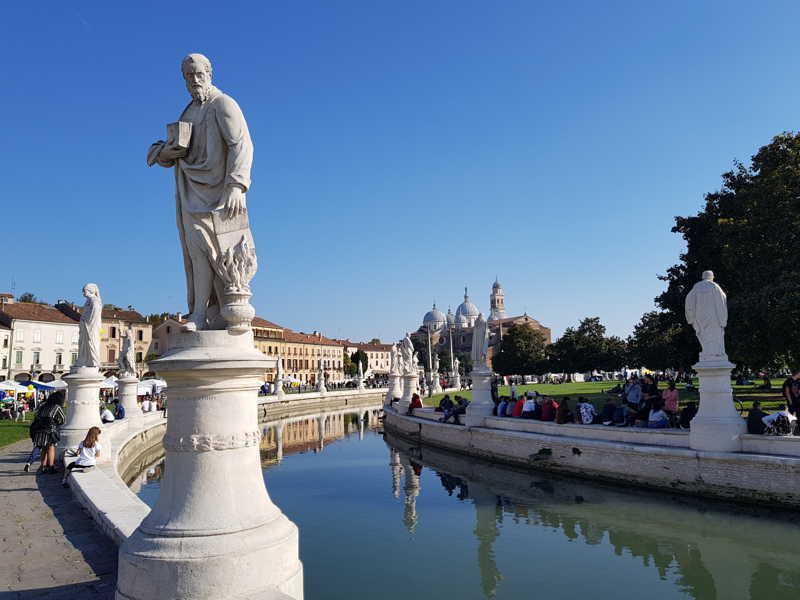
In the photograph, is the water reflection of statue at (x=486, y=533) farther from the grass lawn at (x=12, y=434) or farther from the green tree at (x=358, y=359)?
the green tree at (x=358, y=359)

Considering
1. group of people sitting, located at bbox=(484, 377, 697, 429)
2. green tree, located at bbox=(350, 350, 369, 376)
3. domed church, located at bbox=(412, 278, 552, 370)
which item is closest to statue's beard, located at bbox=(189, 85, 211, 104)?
group of people sitting, located at bbox=(484, 377, 697, 429)

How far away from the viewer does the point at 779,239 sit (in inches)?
802

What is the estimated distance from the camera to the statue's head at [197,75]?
186 inches

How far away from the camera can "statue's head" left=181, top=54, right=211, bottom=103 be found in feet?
15.5

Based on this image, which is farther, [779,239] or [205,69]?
[779,239]

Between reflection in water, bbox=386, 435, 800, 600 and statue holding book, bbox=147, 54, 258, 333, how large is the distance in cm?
554

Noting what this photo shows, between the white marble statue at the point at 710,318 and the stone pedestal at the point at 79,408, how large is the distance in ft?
39.1

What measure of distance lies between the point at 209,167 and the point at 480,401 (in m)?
15.7

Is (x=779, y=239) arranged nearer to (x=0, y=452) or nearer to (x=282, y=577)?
(x=282, y=577)

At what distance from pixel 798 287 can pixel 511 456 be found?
10009 mm

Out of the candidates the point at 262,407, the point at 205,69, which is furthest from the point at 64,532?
the point at 262,407

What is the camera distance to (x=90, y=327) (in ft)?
39.4

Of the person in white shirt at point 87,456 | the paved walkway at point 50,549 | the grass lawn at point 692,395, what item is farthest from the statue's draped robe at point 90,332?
the grass lawn at point 692,395

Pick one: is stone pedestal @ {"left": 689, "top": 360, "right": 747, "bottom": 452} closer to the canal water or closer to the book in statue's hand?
the canal water
